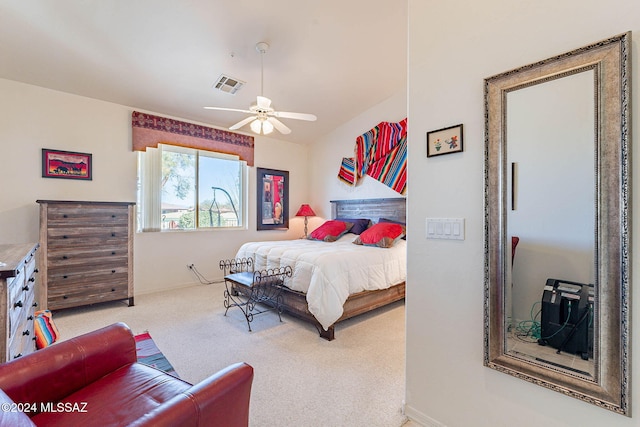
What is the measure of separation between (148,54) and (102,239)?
2.20 meters

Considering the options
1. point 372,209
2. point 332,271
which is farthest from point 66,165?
point 372,209

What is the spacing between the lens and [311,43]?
3.16 metres

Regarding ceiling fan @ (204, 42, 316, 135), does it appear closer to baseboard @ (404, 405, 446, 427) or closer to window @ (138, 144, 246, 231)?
window @ (138, 144, 246, 231)

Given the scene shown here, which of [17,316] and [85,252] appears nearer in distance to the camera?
[17,316]

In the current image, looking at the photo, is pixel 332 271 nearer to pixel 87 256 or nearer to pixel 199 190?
pixel 87 256

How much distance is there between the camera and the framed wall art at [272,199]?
5504 millimetres

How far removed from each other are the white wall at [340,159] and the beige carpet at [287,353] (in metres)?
2.21

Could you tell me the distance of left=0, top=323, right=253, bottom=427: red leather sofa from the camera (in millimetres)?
932

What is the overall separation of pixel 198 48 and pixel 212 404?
3298 millimetres

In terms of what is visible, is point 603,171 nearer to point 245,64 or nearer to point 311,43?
point 311,43

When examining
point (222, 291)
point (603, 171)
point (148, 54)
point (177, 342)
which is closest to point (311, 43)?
point (148, 54)

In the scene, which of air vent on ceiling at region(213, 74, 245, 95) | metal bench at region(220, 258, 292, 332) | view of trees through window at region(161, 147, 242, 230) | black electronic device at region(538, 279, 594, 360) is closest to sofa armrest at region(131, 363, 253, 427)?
black electronic device at region(538, 279, 594, 360)

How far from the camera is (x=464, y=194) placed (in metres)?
1.52

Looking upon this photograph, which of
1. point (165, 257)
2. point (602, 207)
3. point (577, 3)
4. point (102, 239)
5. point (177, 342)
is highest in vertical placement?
point (577, 3)
